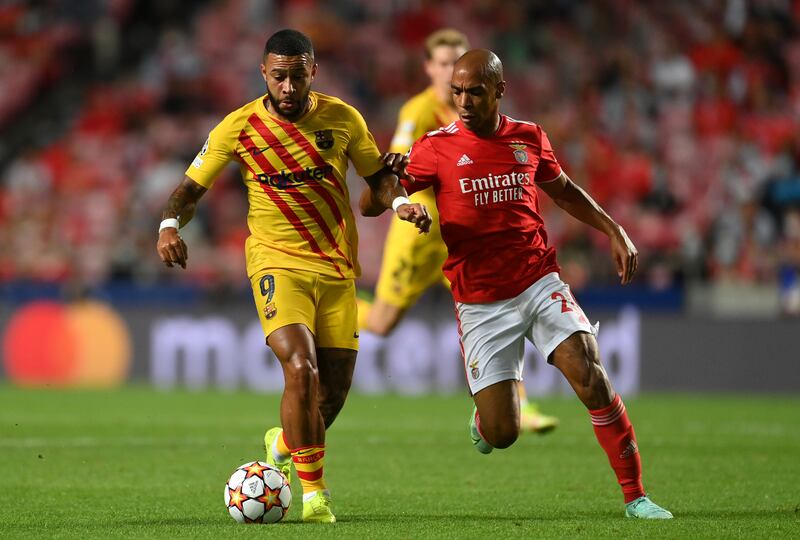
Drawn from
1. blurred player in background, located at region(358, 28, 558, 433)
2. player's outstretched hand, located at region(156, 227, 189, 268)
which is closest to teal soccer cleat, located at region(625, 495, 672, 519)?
player's outstretched hand, located at region(156, 227, 189, 268)

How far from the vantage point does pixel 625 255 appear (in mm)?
6414

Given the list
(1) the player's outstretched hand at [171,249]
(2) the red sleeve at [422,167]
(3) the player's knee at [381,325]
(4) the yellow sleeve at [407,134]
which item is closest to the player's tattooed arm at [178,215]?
(1) the player's outstretched hand at [171,249]

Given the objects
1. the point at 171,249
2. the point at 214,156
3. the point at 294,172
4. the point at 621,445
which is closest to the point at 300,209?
the point at 294,172

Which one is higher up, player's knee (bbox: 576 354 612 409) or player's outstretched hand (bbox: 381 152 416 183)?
player's outstretched hand (bbox: 381 152 416 183)

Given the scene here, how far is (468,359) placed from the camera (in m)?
6.66

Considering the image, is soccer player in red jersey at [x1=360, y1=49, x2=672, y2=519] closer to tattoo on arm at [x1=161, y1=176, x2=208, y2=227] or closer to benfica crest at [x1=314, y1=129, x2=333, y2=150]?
benfica crest at [x1=314, y1=129, x2=333, y2=150]

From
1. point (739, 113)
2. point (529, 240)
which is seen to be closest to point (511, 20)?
point (739, 113)

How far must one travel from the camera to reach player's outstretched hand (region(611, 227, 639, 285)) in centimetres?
641

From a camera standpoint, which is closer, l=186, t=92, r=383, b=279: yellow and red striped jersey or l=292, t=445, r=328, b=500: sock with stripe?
l=292, t=445, r=328, b=500: sock with stripe

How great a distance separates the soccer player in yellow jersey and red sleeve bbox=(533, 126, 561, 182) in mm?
688

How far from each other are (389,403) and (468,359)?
25.8 feet

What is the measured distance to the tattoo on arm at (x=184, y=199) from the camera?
639cm

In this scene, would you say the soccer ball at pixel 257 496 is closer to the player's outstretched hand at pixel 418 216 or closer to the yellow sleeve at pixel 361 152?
the player's outstretched hand at pixel 418 216

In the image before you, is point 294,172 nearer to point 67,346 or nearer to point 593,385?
point 593,385
